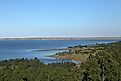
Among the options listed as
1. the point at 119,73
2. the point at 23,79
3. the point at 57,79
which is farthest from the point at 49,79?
the point at 119,73

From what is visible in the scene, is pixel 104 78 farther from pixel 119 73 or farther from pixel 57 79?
pixel 57 79

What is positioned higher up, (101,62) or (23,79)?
(101,62)

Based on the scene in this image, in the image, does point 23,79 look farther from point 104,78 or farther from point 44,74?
point 104,78

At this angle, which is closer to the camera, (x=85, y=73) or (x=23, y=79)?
(x=85, y=73)

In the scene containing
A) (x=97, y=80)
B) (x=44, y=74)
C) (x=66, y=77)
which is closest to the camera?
(x=97, y=80)

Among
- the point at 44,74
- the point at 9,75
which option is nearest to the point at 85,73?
the point at 44,74

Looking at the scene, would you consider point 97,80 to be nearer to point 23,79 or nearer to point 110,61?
point 110,61

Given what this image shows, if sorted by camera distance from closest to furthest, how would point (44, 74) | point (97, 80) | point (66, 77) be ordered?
point (97, 80)
point (66, 77)
point (44, 74)

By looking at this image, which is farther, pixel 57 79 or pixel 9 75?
pixel 9 75
